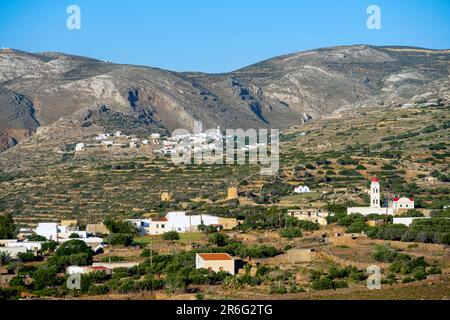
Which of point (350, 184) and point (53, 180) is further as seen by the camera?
point (53, 180)

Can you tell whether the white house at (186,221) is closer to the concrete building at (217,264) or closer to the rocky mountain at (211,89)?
the concrete building at (217,264)

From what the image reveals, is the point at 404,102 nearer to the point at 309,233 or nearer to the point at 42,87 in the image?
the point at 42,87

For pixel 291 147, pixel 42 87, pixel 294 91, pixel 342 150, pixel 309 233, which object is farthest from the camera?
pixel 294 91

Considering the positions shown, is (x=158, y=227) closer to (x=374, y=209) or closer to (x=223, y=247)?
(x=374, y=209)

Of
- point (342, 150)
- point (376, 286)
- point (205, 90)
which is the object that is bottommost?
point (376, 286)

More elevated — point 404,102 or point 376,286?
point 404,102
